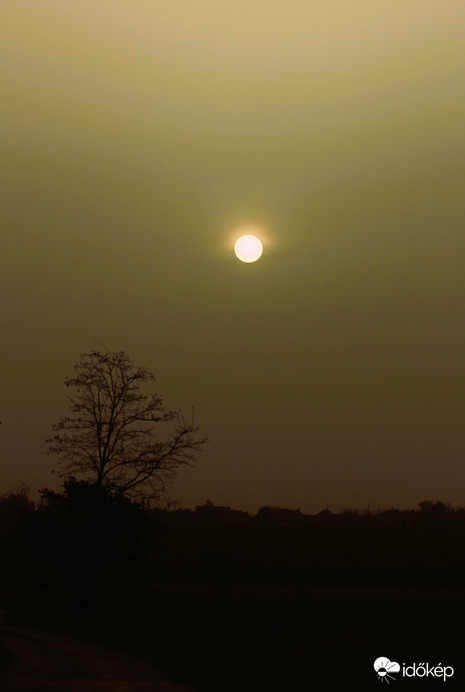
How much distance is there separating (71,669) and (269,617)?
9.16 meters

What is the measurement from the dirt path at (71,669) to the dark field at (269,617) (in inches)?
43.0

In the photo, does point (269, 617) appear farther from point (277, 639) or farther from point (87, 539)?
point (87, 539)

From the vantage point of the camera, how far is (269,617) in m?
27.5

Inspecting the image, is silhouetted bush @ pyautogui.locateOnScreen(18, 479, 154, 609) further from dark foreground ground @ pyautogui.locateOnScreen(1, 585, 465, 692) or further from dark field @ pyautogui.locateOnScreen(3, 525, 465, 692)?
dark foreground ground @ pyautogui.locateOnScreen(1, 585, 465, 692)

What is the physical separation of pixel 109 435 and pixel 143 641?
11809mm

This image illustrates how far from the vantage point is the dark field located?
19.3 m

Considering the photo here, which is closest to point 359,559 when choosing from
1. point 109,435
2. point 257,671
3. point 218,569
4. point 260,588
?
point 260,588

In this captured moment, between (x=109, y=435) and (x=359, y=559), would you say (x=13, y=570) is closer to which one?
(x=109, y=435)

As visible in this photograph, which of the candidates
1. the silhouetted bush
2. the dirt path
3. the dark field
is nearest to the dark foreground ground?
the dark field

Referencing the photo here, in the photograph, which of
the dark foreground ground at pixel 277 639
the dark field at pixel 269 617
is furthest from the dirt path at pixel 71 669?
the dark field at pixel 269 617

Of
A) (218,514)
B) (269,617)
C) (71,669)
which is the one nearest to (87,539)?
(269,617)

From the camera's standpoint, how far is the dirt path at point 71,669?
17734 millimetres

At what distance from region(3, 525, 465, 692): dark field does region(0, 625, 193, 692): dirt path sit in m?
1.09

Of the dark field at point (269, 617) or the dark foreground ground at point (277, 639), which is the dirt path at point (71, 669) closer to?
the dark foreground ground at point (277, 639)
